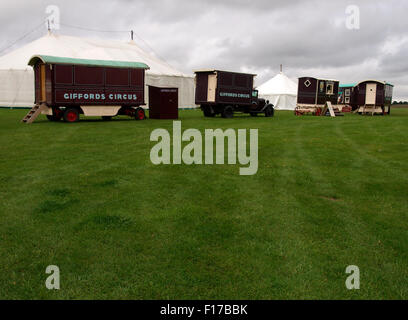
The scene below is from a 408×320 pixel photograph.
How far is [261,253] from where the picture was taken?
4.08 m

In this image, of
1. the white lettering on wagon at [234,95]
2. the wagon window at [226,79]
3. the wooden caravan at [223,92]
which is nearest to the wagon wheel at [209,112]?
the wooden caravan at [223,92]

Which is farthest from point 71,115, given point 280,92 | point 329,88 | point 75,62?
point 280,92

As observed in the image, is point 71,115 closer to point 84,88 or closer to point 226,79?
point 84,88

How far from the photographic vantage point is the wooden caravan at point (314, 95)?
32094mm

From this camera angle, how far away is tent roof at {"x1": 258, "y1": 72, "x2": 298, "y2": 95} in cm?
4587

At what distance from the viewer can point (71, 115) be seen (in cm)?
1945

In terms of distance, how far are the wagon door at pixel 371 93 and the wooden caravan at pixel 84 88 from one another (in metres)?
22.3

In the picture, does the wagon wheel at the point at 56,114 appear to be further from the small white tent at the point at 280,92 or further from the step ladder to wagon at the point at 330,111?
the small white tent at the point at 280,92

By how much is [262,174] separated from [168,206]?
2.74 metres

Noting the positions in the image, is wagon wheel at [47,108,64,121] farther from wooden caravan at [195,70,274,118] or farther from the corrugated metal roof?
wooden caravan at [195,70,274,118]
